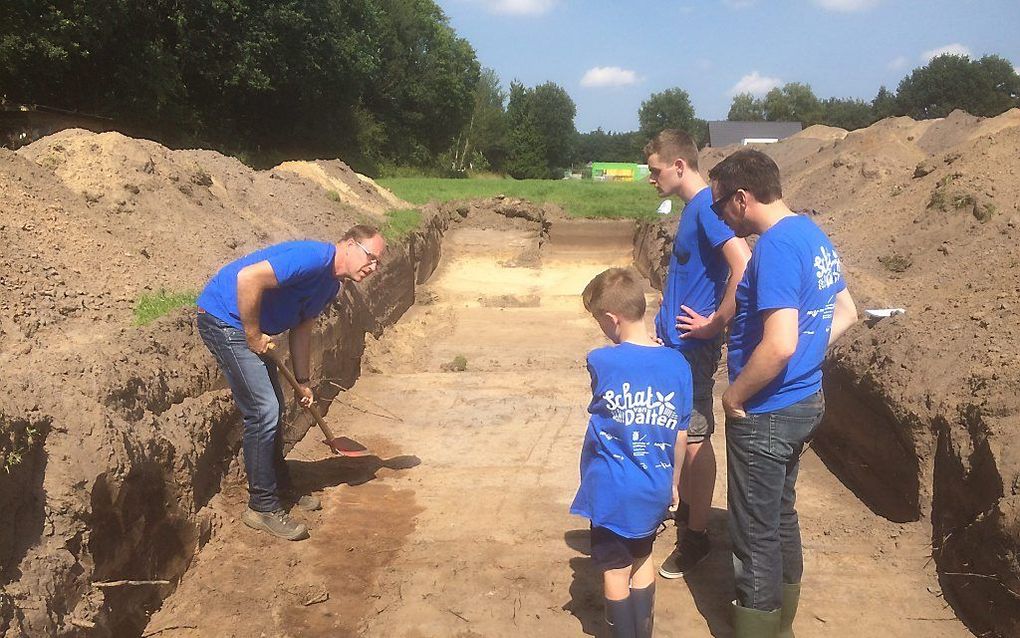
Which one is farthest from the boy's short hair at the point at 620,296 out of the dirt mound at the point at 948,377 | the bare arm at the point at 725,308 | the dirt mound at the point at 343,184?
the dirt mound at the point at 343,184

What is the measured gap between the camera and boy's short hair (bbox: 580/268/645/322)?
3082mm

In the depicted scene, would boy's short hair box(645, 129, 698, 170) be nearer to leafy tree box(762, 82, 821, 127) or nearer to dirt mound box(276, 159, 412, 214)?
dirt mound box(276, 159, 412, 214)

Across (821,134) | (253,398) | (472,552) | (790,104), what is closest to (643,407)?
(472,552)

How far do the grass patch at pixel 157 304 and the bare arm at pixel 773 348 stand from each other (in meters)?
3.81

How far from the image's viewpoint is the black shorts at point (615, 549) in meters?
3.07

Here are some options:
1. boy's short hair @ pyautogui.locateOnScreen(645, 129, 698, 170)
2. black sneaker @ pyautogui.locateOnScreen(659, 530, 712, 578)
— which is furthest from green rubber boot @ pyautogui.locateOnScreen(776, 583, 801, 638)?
boy's short hair @ pyautogui.locateOnScreen(645, 129, 698, 170)

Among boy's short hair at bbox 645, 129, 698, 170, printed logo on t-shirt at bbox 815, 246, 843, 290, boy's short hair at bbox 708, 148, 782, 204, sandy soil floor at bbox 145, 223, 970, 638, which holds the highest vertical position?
boy's short hair at bbox 645, 129, 698, 170

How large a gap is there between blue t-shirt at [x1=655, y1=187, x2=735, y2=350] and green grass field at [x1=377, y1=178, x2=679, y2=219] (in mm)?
15371

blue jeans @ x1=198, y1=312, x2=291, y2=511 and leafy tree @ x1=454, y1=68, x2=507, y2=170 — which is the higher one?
leafy tree @ x1=454, y1=68, x2=507, y2=170

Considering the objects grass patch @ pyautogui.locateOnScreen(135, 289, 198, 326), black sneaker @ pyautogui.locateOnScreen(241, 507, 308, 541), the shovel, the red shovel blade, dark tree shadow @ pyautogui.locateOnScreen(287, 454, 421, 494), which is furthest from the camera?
the red shovel blade

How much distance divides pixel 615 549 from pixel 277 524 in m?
2.15

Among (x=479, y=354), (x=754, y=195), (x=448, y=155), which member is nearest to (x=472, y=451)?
(x=754, y=195)

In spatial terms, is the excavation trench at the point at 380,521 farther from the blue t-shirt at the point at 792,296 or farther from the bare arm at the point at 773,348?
the bare arm at the point at 773,348

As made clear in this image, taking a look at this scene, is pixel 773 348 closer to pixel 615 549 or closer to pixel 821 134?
pixel 615 549
